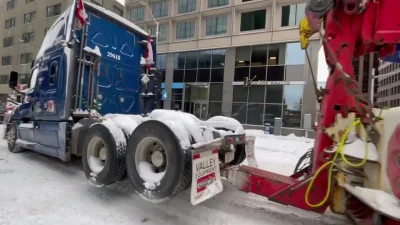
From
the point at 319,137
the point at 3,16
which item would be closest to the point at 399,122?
the point at 319,137

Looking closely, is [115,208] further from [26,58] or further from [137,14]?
[26,58]

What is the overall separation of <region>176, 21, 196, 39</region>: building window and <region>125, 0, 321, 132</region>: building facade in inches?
3.8

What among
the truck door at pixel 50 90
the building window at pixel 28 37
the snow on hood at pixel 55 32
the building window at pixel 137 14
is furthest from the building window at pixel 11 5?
the truck door at pixel 50 90

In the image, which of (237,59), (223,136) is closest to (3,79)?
(237,59)

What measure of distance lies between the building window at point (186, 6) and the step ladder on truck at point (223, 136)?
2143 centimetres

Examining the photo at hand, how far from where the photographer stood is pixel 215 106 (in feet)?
78.0

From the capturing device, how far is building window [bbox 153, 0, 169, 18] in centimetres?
2728

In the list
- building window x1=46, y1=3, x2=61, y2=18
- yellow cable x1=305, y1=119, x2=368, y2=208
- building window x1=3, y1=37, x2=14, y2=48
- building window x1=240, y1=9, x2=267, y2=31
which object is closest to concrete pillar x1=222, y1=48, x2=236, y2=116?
building window x1=240, y1=9, x2=267, y2=31

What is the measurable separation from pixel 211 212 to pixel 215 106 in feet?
67.2

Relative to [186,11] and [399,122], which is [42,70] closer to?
[399,122]

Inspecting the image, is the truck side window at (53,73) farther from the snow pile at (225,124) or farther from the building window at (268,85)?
the building window at (268,85)

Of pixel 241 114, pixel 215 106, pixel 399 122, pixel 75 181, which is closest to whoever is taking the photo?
pixel 399 122

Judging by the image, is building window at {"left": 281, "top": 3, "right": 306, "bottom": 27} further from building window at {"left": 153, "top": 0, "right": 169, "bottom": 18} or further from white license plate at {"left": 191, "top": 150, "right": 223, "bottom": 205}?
white license plate at {"left": 191, "top": 150, "right": 223, "bottom": 205}

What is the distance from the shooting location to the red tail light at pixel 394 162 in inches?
78.6
